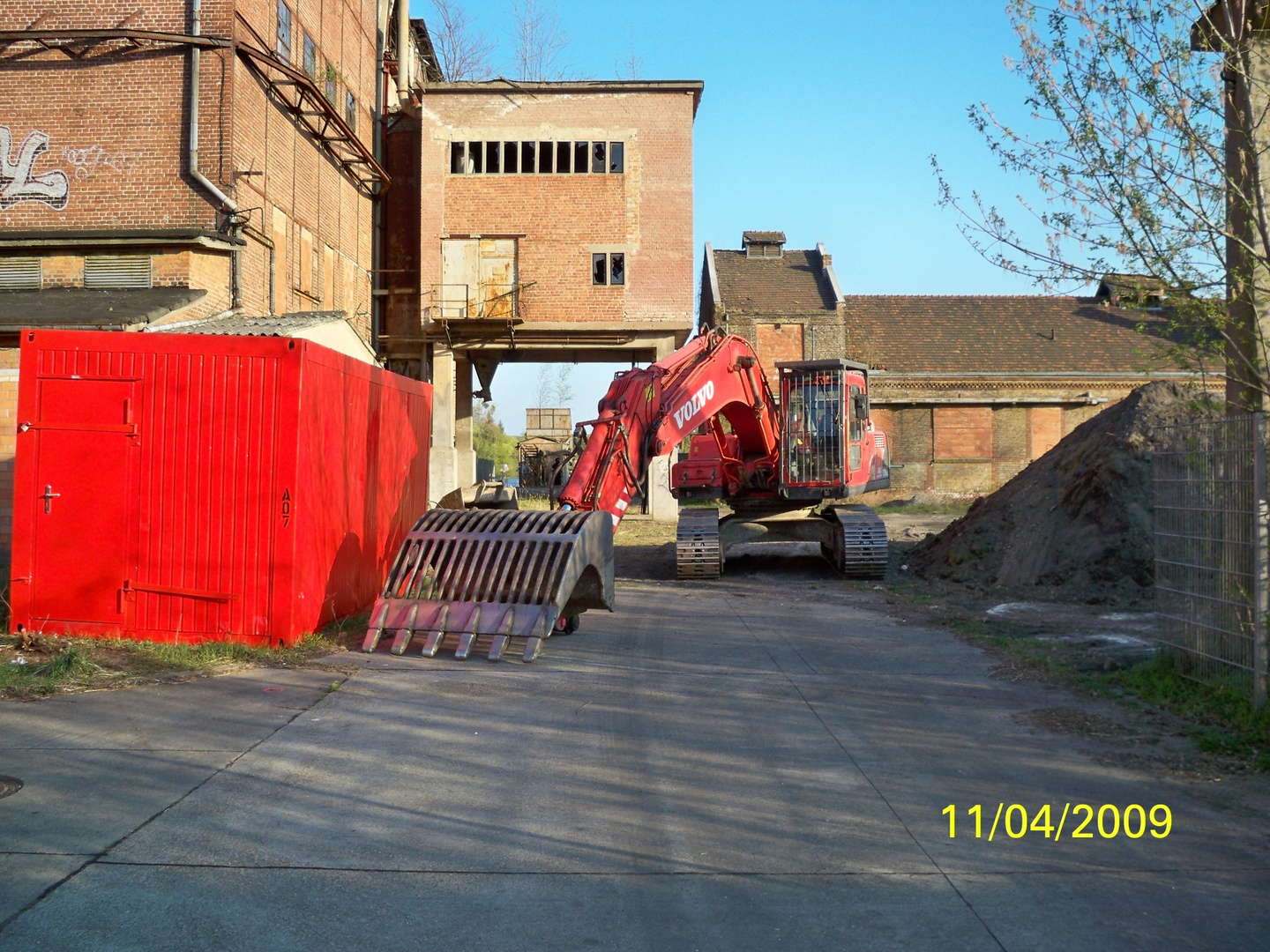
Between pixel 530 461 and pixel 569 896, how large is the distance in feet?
136

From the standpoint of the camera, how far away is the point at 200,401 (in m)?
9.20

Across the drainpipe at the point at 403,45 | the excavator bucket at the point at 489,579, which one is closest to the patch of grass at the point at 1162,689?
the excavator bucket at the point at 489,579

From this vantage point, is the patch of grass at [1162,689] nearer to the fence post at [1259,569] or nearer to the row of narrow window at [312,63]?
the fence post at [1259,569]

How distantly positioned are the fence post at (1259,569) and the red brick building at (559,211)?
21.3 meters

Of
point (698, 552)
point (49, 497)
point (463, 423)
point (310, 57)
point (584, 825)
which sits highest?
point (310, 57)

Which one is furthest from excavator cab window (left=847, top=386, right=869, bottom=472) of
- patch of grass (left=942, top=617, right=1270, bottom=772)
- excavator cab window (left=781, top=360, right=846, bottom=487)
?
patch of grass (left=942, top=617, right=1270, bottom=772)

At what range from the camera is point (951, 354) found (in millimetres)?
39219

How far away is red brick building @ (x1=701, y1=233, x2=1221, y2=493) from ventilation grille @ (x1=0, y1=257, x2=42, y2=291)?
25106mm

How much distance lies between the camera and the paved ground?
371 centimetres

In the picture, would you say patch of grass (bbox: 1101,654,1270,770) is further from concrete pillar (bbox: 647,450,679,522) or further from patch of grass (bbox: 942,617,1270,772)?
concrete pillar (bbox: 647,450,679,522)

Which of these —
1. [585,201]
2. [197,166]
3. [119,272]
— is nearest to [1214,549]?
[119,272]

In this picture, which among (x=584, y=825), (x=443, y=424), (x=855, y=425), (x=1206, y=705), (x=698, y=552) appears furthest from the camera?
(x=443, y=424)

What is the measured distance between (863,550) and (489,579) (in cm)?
774
